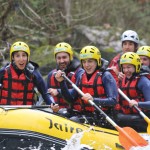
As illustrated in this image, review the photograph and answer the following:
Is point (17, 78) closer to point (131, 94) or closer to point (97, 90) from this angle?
point (97, 90)

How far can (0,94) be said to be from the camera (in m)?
8.27

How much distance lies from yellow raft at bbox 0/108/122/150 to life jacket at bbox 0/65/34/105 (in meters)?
1.16

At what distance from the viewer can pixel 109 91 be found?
25.2ft

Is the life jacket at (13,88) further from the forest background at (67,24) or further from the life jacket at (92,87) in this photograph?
the forest background at (67,24)

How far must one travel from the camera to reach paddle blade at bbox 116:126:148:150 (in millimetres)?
7045

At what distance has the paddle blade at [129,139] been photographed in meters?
7.04

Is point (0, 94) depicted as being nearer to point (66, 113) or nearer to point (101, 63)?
point (66, 113)

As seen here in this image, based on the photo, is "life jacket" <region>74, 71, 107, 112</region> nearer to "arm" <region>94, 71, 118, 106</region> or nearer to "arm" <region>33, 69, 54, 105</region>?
"arm" <region>94, 71, 118, 106</region>

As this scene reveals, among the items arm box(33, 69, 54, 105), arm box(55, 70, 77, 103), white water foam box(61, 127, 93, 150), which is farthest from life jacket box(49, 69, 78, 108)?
white water foam box(61, 127, 93, 150)

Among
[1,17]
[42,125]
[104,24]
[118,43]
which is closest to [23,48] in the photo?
[42,125]

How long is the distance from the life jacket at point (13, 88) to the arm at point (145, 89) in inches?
66.7

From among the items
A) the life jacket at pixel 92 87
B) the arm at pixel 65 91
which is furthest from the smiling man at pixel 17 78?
the life jacket at pixel 92 87

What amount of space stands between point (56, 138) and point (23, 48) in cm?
183

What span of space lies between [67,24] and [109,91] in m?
7.04
